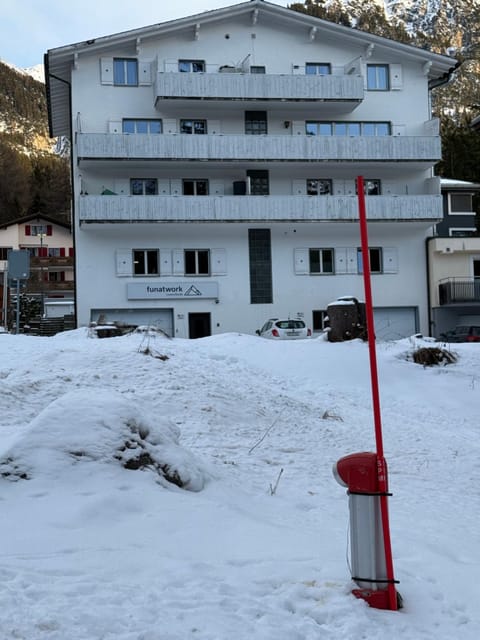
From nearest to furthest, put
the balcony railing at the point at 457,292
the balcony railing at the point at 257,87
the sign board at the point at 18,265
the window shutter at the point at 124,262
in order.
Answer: the sign board at the point at 18,265 < the balcony railing at the point at 257,87 < the window shutter at the point at 124,262 < the balcony railing at the point at 457,292

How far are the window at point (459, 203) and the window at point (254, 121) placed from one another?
14.1m

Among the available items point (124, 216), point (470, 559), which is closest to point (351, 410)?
point (470, 559)

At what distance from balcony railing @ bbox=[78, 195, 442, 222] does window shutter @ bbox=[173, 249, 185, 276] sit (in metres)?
1.79

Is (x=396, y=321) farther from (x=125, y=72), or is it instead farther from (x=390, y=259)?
(x=125, y=72)

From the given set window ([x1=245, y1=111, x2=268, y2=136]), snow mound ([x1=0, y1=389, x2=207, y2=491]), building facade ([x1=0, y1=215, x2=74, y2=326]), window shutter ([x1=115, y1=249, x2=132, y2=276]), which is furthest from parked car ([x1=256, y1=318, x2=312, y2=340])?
building facade ([x1=0, y1=215, x2=74, y2=326])

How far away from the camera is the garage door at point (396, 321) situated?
128 feet

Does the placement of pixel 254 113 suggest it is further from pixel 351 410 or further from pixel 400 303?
pixel 351 410

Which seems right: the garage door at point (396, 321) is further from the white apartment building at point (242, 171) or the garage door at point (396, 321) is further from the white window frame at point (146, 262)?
the white window frame at point (146, 262)

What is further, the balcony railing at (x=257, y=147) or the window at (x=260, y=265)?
the window at (x=260, y=265)

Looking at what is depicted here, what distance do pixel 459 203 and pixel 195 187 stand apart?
59.0 feet

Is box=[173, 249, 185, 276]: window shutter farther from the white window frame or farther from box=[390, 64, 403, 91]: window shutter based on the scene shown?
box=[390, 64, 403, 91]: window shutter

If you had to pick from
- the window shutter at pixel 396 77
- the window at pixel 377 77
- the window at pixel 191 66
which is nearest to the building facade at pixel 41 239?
the window at pixel 191 66

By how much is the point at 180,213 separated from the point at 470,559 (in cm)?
3246

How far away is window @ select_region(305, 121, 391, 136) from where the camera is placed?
130 ft
